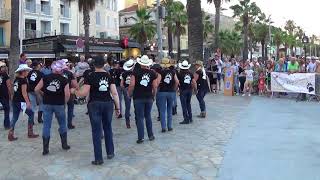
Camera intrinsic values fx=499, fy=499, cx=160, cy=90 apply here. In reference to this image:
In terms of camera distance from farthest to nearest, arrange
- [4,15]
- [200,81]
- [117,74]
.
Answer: [4,15]
[200,81]
[117,74]

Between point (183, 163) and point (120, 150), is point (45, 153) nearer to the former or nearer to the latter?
point (120, 150)

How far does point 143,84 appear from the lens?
382 inches

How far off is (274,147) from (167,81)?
313 cm

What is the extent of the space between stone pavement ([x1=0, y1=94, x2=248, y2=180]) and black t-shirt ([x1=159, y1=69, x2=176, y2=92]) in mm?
973

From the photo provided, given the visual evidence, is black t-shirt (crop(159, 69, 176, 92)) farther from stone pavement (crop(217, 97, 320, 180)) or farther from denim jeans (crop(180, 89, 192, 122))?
stone pavement (crop(217, 97, 320, 180))

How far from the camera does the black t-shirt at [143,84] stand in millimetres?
9672

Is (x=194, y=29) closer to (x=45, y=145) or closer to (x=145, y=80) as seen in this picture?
(x=145, y=80)

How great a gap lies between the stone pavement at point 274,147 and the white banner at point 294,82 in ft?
11.9

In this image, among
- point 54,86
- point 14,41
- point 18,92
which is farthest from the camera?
point 14,41

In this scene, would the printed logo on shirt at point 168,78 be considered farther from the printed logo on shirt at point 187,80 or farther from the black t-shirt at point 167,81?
the printed logo on shirt at point 187,80

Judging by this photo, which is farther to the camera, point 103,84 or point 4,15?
point 4,15

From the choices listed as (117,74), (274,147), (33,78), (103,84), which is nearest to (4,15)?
(117,74)

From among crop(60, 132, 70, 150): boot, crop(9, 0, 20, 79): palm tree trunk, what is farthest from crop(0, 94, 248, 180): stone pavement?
crop(9, 0, 20, 79): palm tree trunk

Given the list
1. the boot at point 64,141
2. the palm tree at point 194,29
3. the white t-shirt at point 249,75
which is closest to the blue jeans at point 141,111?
the boot at point 64,141
